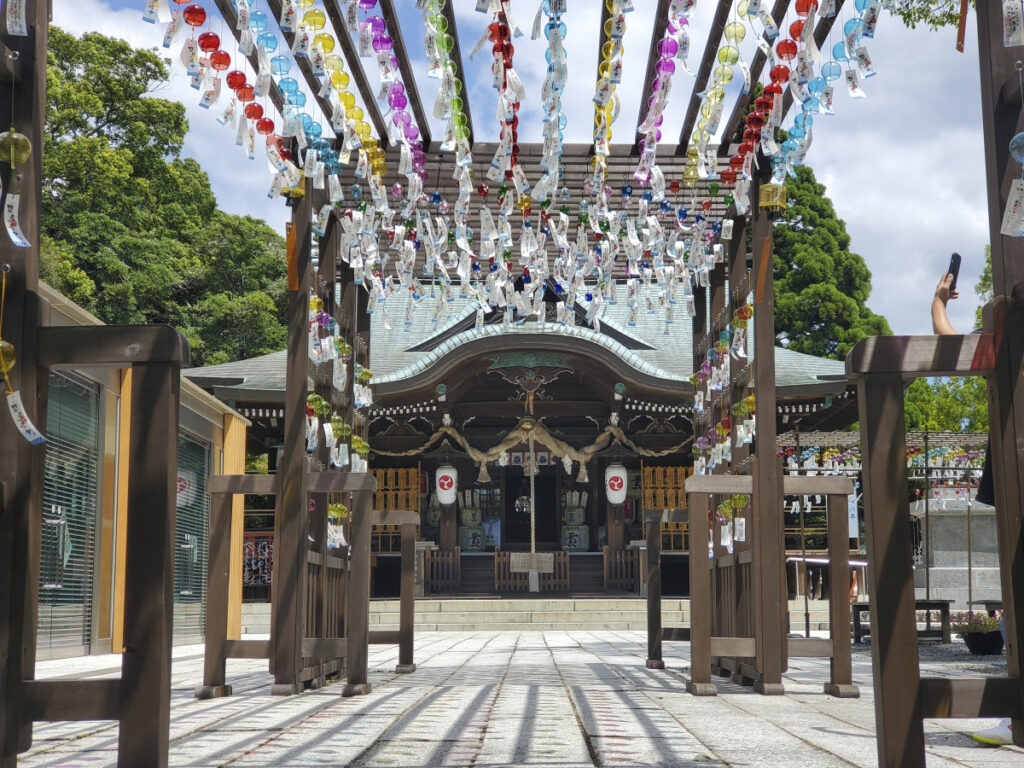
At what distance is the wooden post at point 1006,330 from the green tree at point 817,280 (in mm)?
24667

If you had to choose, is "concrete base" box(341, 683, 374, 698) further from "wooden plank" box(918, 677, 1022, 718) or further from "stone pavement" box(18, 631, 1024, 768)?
"wooden plank" box(918, 677, 1022, 718)

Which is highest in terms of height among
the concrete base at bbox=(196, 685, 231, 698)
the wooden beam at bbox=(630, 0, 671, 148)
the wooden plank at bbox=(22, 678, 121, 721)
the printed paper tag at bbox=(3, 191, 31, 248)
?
the wooden beam at bbox=(630, 0, 671, 148)

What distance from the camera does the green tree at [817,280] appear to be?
27.1m

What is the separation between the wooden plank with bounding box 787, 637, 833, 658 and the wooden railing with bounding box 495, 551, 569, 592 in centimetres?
1214

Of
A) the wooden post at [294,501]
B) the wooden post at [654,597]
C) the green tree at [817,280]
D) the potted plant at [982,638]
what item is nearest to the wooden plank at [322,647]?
the wooden post at [294,501]

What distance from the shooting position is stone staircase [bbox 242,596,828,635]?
14.9m

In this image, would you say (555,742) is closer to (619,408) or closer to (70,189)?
(619,408)

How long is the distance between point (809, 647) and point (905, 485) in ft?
11.9

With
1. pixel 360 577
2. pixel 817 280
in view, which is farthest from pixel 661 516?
pixel 817 280

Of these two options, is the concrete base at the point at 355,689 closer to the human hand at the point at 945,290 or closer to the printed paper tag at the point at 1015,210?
the human hand at the point at 945,290

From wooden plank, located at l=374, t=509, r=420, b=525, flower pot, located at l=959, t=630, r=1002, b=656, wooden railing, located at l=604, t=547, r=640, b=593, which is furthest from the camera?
wooden railing, located at l=604, t=547, r=640, b=593

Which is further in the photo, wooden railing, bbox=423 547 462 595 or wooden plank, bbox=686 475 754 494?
wooden railing, bbox=423 547 462 595

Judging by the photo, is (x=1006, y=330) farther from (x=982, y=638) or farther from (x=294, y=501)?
(x=982, y=638)

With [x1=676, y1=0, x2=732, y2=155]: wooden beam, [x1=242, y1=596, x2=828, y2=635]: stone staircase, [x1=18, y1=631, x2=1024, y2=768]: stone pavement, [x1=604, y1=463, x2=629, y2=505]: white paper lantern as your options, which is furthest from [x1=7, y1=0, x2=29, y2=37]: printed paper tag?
[x1=604, y1=463, x2=629, y2=505]: white paper lantern
